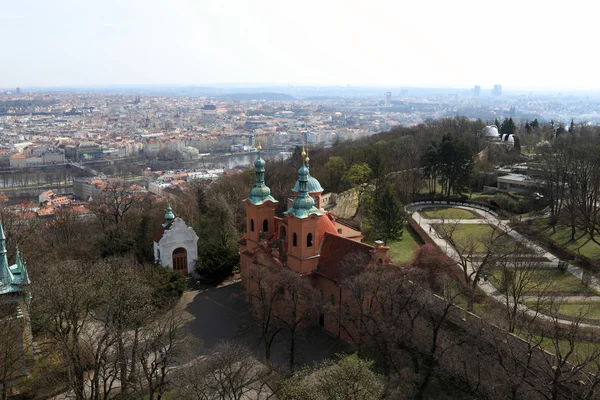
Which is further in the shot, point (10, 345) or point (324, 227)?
point (324, 227)

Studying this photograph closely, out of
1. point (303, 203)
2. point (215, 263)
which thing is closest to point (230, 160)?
point (215, 263)

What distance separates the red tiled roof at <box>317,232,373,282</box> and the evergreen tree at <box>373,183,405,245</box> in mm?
10456

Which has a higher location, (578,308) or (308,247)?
(308,247)

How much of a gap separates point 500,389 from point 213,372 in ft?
32.4

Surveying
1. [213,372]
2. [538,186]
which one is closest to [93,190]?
[538,186]

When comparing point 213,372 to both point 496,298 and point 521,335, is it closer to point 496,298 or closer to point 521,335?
point 521,335

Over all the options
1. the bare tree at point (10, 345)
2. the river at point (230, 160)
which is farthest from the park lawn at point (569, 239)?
the river at point (230, 160)

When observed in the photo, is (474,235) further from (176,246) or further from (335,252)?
(176,246)

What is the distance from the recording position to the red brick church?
24047 mm

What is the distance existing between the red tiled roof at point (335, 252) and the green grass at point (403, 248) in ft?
26.4

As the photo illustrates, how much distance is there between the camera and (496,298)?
85.3 feet

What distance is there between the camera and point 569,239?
35.7 meters

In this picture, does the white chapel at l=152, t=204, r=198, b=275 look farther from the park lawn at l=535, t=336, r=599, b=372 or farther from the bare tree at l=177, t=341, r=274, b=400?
the park lawn at l=535, t=336, r=599, b=372

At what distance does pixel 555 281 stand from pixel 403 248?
9.91 metres
